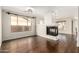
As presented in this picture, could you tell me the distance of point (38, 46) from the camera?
→ 5.69 feet

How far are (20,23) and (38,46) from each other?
62 centimetres

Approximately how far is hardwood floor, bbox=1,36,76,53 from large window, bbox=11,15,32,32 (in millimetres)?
223

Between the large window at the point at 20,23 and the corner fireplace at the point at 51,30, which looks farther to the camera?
the corner fireplace at the point at 51,30

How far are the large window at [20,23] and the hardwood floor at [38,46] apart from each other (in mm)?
223

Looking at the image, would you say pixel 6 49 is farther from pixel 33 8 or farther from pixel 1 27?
pixel 33 8

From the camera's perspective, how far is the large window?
1.70 meters

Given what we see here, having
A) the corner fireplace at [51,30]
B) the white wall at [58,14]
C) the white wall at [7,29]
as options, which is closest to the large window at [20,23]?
the white wall at [7,29]

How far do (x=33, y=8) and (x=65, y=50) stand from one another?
1.10m

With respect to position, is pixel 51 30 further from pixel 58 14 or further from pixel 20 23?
pixel 20 23

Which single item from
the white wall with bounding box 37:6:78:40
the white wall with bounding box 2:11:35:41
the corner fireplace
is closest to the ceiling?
the white wall with bounding box 37:6:78:40

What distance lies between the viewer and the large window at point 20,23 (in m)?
1.70

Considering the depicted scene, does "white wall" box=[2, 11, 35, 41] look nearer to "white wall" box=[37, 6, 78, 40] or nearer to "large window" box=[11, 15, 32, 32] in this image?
"large window" box=[11, 15, 32, 32]

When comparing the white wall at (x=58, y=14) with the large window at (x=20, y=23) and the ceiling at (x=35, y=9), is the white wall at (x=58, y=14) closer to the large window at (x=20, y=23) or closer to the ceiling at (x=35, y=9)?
the ceiling at (x=35, y=9)
